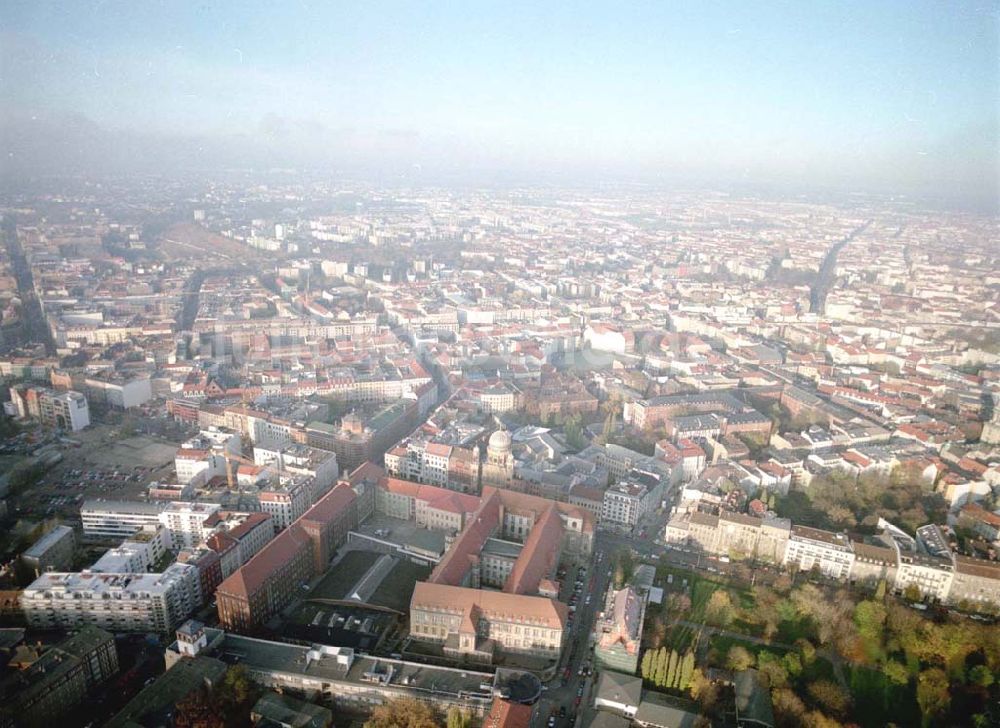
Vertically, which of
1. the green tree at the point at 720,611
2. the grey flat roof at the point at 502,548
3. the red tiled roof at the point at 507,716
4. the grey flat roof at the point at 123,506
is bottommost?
the green tree at the point at 720,611

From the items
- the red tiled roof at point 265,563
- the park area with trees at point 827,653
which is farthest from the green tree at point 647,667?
the red tiled roof at point 265,563

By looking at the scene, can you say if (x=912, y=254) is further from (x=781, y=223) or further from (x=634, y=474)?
(x=634, y=474)

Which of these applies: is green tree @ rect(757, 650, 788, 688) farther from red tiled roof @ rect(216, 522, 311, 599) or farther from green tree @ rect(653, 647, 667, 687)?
red tiled roof @ rect(216, 522, 311, 599)

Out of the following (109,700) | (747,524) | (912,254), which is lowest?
(109,700)

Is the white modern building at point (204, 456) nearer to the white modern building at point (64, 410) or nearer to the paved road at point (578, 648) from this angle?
the white modern building at point (64, 410)

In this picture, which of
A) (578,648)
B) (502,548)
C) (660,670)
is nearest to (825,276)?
(502,548)

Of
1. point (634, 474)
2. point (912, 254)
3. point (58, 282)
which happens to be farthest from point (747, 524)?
point (912, 254)

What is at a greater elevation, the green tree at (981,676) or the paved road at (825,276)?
the paved road at (825,276)
